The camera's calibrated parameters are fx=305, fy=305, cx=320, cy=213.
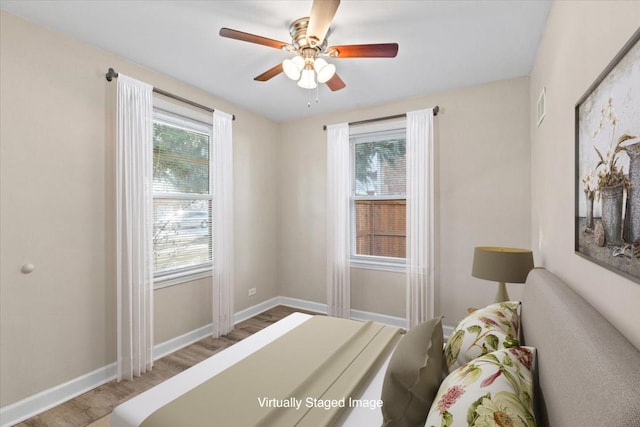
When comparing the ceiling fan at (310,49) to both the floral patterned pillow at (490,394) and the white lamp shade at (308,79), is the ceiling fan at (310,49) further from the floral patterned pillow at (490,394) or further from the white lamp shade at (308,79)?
the floral patterned pillow at (490,394)

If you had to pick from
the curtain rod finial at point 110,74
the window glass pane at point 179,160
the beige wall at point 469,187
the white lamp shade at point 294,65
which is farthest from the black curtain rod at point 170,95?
the beige wall at point 469,187

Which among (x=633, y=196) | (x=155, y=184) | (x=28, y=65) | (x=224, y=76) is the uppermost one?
(x=224, y=76)

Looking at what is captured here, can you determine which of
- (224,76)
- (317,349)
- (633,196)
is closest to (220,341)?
(317,349)

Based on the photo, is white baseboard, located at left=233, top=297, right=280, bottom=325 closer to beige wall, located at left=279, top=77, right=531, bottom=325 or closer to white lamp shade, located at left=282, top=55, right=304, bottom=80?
beige wall, located at left=279, top=77, right=531, bottom=325

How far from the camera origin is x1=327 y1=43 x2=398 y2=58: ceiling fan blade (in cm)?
190

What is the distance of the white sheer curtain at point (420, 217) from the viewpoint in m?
3.22

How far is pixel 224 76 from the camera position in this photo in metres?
2.90

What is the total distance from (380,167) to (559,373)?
3.02 metres

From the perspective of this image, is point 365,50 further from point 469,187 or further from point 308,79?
point 469,187

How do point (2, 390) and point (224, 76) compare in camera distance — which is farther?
point (224, 76)

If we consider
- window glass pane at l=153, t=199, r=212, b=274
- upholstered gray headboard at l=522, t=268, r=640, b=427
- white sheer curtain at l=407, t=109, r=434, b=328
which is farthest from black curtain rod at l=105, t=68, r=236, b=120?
upholstered gray headboard at l=522, t=268, r=640, b=427

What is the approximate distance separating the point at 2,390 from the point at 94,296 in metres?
0.70

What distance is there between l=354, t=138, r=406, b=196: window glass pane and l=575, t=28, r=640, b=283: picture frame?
7.62 feet

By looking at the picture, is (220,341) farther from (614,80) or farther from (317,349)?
(614,80)
